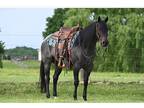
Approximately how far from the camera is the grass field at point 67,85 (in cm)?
1456

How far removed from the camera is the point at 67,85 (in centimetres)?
1482

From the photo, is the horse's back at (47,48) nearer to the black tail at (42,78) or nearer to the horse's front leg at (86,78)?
the black tail at (42,78)

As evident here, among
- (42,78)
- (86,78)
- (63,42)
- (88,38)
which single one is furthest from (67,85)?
(88,38)

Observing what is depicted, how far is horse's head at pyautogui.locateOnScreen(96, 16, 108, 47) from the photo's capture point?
13.6 metres

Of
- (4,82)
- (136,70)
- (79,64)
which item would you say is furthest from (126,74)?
(4,82)

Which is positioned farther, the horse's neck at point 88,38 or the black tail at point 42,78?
the black tail at point 42,78

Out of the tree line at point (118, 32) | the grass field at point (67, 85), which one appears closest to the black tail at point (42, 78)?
the grass field at point (67, 85)

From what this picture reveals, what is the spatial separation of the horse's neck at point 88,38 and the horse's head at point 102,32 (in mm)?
159

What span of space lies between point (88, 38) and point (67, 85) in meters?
1.21

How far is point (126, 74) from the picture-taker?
1497 centimetres

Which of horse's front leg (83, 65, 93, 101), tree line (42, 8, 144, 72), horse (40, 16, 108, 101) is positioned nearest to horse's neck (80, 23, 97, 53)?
horse (40, 16, 108, 101)

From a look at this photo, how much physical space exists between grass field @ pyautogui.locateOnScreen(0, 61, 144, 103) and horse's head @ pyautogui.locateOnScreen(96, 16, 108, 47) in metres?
1.17

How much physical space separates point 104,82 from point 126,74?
17.5 inches

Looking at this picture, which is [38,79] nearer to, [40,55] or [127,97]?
[40,55]
